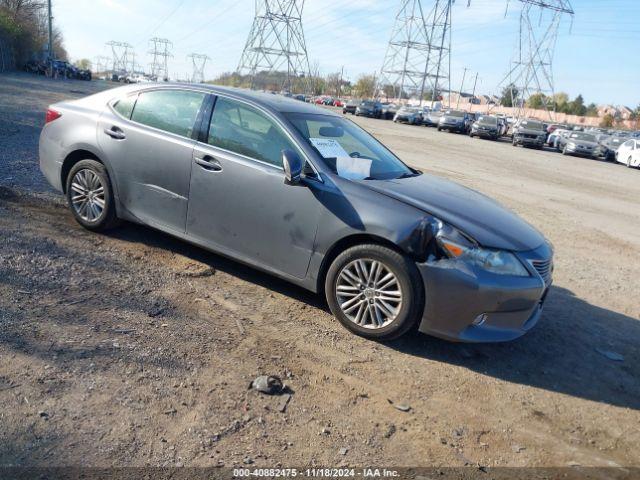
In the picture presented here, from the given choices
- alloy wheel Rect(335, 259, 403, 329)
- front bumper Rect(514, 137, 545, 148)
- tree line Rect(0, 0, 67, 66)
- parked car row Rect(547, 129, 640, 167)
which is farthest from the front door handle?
tree line Rect(0, 0, 67, 66)

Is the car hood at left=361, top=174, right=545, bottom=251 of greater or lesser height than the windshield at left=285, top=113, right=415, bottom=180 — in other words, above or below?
below

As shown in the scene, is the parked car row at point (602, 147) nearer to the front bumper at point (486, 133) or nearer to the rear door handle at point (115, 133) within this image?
the front bumper at point (486, 133)

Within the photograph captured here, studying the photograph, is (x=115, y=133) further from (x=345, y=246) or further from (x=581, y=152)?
(x=581, y=152)

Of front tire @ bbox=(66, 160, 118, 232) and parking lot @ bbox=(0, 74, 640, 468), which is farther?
front tire @ bbox=(66, 160, 118, 232)

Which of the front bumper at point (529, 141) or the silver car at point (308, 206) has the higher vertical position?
the front bumper at point (529, 141)

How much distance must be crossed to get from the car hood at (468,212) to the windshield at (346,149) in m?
0.21

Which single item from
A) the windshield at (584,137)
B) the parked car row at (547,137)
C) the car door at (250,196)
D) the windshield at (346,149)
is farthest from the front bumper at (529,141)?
the car door at (250,196)

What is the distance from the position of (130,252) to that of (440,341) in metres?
3.00

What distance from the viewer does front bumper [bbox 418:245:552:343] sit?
3.76 m

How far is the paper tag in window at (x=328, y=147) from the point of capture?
450 centimetres

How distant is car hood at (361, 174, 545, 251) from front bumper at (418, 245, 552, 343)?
228 millimetres

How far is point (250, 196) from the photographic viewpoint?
4.46 m

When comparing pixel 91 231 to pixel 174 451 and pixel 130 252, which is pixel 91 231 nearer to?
pixel 130 252

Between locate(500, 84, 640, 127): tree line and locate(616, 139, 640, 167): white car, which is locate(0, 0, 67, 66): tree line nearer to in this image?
locate(616, 139, 640, 167): white car
